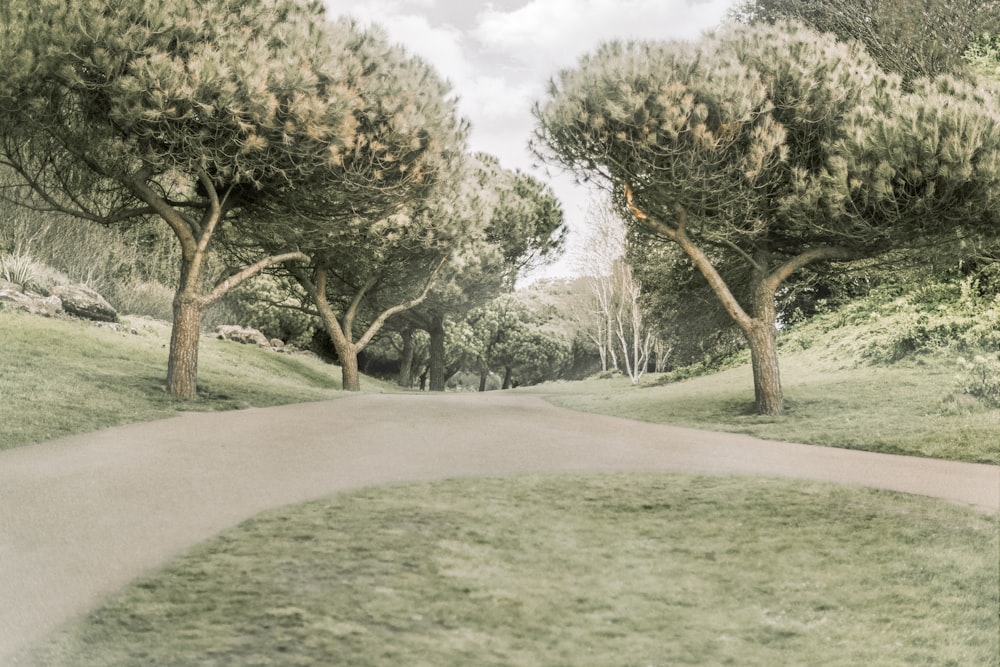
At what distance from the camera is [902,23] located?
56.2 ft

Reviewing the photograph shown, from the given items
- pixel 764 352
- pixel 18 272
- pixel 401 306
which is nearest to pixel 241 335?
pixel 401 306

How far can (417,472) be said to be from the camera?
6598mm

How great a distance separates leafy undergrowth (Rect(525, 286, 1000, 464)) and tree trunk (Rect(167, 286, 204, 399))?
718 centimetres

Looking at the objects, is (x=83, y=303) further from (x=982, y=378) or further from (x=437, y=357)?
(x=982, y=378)

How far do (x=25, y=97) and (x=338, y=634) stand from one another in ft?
34.9

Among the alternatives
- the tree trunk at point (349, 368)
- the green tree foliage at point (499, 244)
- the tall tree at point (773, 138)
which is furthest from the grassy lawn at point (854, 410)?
the green tree foliage at point (499, 244)

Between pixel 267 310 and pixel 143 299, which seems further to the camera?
pixel 267 310

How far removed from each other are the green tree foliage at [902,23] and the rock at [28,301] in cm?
1728

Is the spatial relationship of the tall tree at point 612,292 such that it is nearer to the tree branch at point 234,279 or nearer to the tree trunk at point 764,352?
the tree trunk at point 764,352

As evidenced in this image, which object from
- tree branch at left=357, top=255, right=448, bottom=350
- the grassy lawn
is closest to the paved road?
the grassy lawn

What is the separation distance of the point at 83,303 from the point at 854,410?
17315 millimetres

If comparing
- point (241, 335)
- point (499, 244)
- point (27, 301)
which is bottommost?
point (241, 335)

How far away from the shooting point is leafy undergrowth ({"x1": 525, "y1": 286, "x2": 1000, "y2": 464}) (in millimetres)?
7719

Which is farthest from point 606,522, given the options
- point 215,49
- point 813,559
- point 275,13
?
point 275,13
